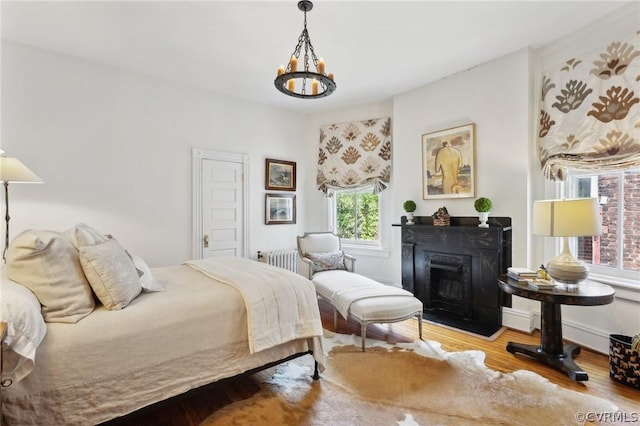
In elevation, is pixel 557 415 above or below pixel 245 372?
below

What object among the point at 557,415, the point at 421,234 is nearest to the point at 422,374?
the point at 557,415

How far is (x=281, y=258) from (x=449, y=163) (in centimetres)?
266

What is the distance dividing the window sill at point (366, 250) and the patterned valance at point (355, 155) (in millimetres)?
850

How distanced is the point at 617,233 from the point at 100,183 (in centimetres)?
495

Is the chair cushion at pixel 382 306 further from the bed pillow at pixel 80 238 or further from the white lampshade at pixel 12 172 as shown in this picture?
the white lampshade at pixel 12 172

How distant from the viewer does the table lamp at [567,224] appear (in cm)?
218

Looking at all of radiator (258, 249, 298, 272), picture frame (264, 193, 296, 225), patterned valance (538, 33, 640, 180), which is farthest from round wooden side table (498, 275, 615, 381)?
picture frame (264, 193, 296, 225)

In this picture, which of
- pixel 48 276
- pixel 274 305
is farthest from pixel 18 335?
pixel 274 305

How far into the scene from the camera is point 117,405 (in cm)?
152

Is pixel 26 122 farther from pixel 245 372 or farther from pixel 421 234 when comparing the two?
pixel 421 234

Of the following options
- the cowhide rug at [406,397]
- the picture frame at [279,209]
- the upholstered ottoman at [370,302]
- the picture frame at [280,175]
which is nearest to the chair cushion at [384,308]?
the upholstered ottoman at [370,302]

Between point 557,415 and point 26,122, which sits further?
point 26,122

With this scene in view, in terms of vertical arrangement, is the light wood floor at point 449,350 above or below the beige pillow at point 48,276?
below

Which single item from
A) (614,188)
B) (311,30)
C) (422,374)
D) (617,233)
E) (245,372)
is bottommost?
(422,374)
